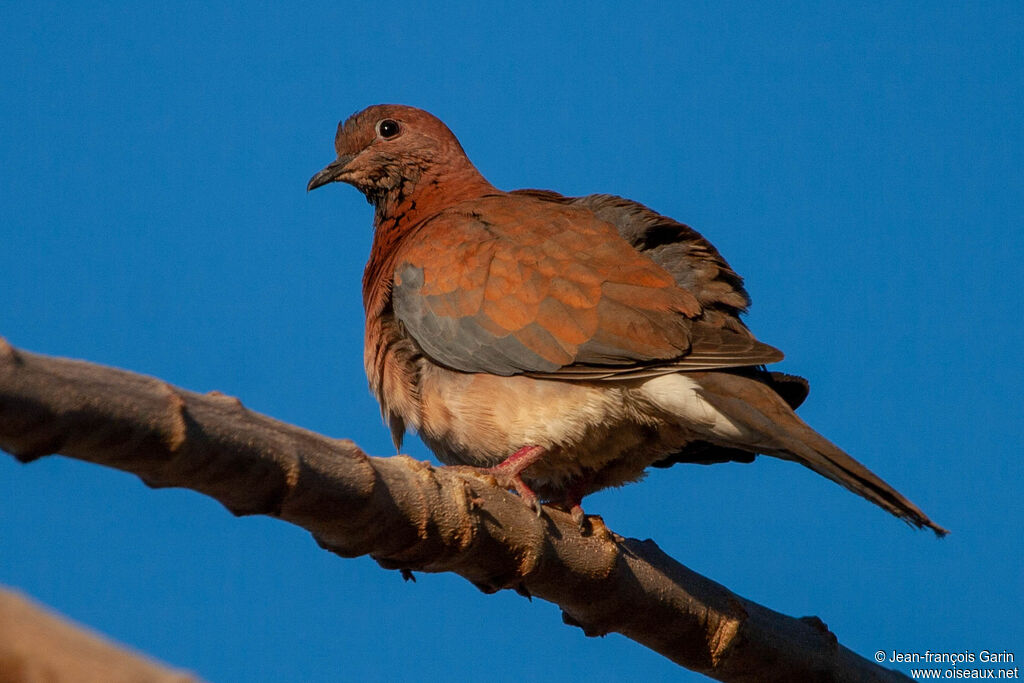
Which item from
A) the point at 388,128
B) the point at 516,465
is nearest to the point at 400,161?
the point at 388,128

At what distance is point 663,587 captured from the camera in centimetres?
416

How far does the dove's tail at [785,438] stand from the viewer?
370 cm

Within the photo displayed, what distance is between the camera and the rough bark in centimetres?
175

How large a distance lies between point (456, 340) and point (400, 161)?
1.57m

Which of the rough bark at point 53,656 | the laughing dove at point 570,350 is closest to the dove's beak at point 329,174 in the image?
the laughing dove at point 570,350

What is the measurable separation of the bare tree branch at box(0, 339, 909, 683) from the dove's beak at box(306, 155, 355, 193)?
2791mm

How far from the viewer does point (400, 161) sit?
6125 millimetres

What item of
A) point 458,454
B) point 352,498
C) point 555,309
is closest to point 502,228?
point 555,309

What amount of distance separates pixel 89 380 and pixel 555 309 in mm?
2504

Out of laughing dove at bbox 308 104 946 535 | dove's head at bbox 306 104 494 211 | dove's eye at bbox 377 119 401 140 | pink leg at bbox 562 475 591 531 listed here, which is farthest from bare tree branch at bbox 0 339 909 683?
dove's eye at bbox 377 119 401 140

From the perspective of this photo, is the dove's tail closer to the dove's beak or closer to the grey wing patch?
the grey wing patch

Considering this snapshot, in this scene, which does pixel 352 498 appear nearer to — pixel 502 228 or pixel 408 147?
pixel 502 228

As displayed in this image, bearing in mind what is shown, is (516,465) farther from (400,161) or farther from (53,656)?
(53,656)

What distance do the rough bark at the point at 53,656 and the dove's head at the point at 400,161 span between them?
4328 mm
